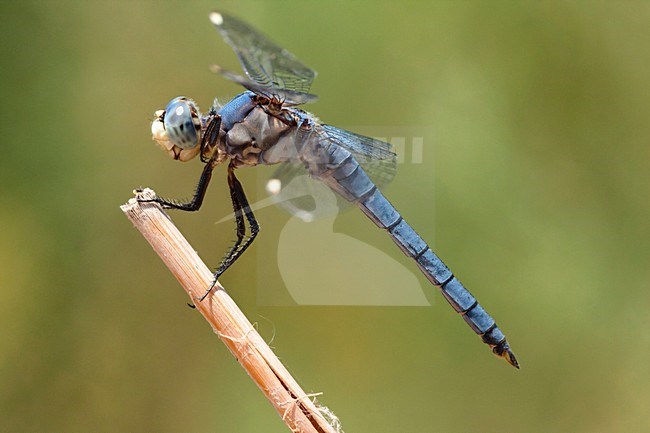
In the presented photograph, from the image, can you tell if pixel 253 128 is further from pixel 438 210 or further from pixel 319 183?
pixel 438 210

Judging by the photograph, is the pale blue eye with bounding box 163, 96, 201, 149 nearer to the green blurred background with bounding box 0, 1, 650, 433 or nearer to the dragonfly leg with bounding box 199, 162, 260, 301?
the dragonfly leg with bounding box 199, 162, 260, 301

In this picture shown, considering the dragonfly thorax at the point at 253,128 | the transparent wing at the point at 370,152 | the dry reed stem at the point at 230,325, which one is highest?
the dragonfly thorax at the point at 253,128

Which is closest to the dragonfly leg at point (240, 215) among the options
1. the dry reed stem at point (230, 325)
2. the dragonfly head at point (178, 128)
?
the dragonfly head at point (178, 128)

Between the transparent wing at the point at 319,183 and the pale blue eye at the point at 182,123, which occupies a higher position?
the pale blue eye at the point at 182,123

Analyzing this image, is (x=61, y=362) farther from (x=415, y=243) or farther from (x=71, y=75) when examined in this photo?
(x=415, y=243)

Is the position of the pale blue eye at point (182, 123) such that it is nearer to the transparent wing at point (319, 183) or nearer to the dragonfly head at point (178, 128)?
the dragonfly head at point (178, 128)

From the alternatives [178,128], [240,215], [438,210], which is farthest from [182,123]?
[438,210]

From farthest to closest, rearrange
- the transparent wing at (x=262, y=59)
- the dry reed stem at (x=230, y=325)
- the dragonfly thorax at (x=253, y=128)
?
the dragonfly thorax at (x=253, y=128) < the transparent wing at (x=262, y=59) < the dry reed stem at (x=230, y=325)

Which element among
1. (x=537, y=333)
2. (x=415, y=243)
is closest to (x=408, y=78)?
(x=415, y=243)
